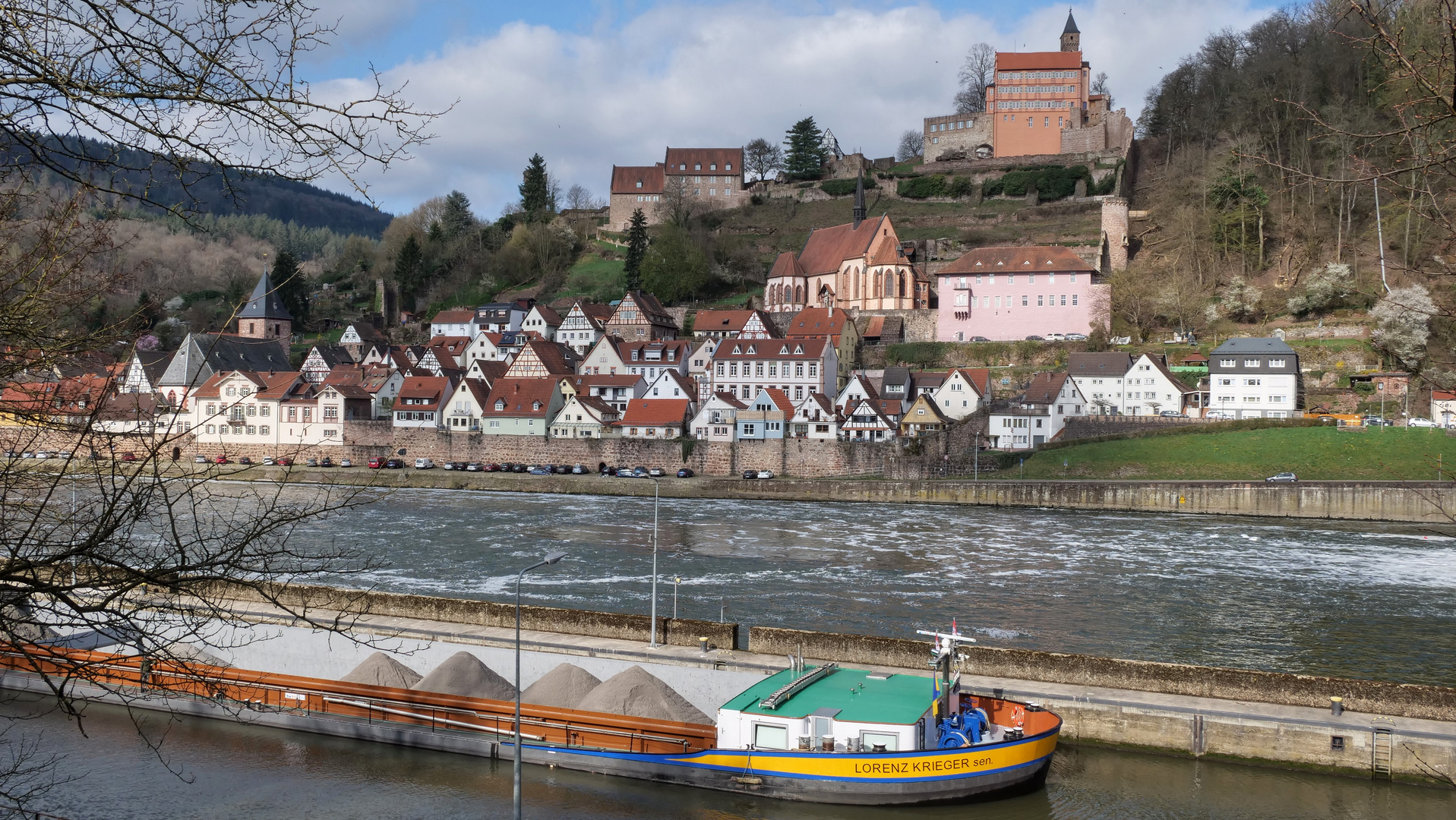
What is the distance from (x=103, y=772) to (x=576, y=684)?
6657mm

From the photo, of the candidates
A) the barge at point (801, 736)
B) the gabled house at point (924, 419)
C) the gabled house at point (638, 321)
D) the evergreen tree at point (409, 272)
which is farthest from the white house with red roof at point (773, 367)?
the barge at point (801, 736)

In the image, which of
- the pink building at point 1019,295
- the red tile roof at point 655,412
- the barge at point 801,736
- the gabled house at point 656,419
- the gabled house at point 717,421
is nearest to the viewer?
the barge at point 801,736

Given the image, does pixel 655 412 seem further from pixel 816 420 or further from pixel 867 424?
pixel 867 424

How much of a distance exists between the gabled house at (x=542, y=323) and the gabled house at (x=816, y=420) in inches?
947

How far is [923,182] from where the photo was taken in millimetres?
88938

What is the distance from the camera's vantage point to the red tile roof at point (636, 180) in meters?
93.4

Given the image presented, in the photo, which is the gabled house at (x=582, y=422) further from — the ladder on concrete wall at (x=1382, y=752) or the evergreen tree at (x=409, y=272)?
the ladder on concrete wall at (x=1382, y=752)

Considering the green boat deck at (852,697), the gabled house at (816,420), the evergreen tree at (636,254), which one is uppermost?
the evergreen tree at (636,254)

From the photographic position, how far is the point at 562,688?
1566 centimetres

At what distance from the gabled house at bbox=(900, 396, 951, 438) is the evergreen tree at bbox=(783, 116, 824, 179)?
1763 inches

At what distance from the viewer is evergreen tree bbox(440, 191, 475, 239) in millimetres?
94062

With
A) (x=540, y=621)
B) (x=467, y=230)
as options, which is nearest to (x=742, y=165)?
(x=467, y=230)

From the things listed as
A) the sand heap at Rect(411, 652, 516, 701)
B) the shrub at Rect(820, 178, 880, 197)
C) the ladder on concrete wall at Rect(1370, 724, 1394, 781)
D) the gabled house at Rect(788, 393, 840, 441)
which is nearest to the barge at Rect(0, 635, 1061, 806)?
the sand heap at Rect(411, 652, 516, 701)

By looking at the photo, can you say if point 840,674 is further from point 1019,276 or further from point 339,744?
point 1019,276
